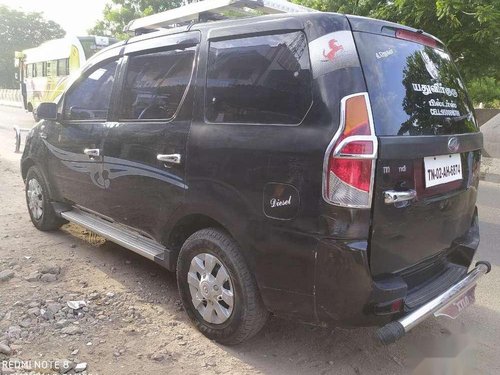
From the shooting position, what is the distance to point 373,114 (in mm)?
2260

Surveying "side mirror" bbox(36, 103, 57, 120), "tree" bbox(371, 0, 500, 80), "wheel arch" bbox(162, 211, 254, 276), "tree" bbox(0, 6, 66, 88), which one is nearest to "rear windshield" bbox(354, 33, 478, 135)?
"wheel arch" bbox(162, 211, 254, 276)

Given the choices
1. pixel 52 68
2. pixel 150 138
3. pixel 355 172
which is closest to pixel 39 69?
pixel 52 68

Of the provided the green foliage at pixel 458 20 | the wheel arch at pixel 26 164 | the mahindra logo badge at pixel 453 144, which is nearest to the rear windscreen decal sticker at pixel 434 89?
the mahindra logo badge at pixel 453 144

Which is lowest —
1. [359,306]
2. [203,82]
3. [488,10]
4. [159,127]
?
[359,306]

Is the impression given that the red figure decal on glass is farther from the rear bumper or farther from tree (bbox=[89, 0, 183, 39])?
tree (bbox=[89, 0, 183, 39])

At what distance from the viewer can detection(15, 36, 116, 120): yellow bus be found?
15.5 m

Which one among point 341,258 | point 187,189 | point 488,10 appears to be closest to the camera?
point 341,258

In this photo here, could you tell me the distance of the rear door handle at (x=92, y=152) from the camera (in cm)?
371

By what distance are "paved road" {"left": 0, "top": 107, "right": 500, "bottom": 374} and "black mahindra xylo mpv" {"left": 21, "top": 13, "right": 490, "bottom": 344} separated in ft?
0.82

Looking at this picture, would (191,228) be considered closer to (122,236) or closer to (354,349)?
(122,236)

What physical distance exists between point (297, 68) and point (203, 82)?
74 centimetres

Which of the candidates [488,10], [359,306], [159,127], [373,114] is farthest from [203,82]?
[488,10]

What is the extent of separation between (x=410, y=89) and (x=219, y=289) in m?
1.63

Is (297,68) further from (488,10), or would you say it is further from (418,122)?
(488,10)
